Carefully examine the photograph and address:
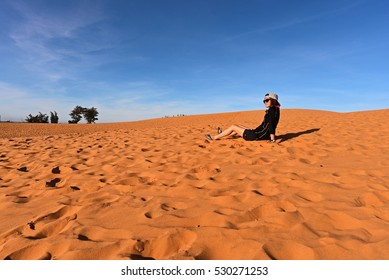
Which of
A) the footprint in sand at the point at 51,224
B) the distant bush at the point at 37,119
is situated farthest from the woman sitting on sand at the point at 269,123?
the distant bush at the point at 37,119

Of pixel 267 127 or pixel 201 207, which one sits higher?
pixel 267 127

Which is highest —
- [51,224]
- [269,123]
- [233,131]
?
[269,123]

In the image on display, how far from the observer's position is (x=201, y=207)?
2820 millimetres

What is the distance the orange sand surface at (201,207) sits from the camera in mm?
2078

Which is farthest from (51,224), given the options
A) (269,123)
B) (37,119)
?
(37,119)

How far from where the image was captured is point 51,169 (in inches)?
188

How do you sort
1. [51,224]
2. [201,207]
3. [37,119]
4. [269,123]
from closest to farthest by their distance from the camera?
[51,224] < [201,207] < [269,123] < [37,119]

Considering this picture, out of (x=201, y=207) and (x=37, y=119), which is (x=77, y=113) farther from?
(x=201, y=207)

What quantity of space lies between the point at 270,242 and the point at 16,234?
2.33 meters

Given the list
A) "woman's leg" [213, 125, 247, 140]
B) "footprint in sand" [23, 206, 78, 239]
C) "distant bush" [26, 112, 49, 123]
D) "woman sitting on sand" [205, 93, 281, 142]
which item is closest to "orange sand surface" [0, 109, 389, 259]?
"footprint in sand" [23, 206, 78, 239]

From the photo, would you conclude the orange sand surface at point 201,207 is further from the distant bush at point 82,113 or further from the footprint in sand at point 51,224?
the distant bush at point 82,113

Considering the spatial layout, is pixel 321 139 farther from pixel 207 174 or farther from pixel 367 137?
pixel 207 174
